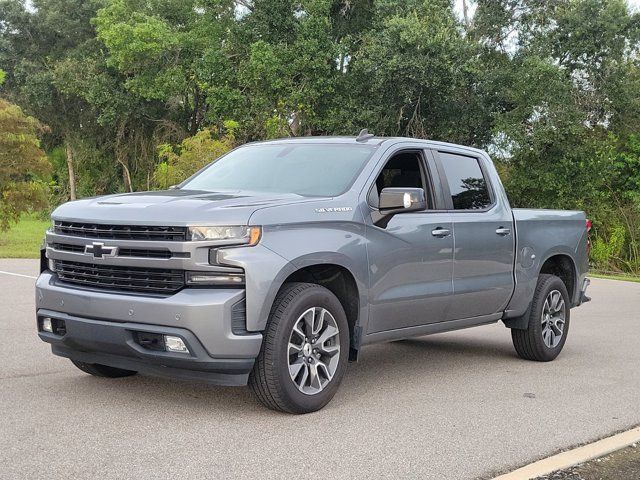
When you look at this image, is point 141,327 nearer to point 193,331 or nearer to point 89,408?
point 193,331

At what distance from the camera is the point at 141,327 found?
5.48 m

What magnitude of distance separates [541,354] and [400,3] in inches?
1073

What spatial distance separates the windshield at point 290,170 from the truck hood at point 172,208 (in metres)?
0.37

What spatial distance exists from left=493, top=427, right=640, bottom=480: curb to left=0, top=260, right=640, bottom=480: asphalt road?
0.11 metres

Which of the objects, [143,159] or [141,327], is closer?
[141,327]

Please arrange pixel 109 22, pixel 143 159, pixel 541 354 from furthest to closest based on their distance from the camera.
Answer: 1. pixel 143 159
2. pixel 109 22
3. pixel 541 354

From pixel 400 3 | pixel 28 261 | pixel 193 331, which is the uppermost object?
pixel 400 3

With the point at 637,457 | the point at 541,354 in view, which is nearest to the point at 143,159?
the point at 541,354

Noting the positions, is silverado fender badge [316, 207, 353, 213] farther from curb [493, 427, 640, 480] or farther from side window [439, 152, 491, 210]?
curb [493, 427, 640, 480]

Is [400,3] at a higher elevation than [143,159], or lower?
higher

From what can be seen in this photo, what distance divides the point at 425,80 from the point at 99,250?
26466 mm

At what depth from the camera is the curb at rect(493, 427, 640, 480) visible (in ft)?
15.6

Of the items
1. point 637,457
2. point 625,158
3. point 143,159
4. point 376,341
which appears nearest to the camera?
point 637,457

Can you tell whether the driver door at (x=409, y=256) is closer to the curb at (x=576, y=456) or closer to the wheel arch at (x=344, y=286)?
the wheel arch at (x=344, y=286)
